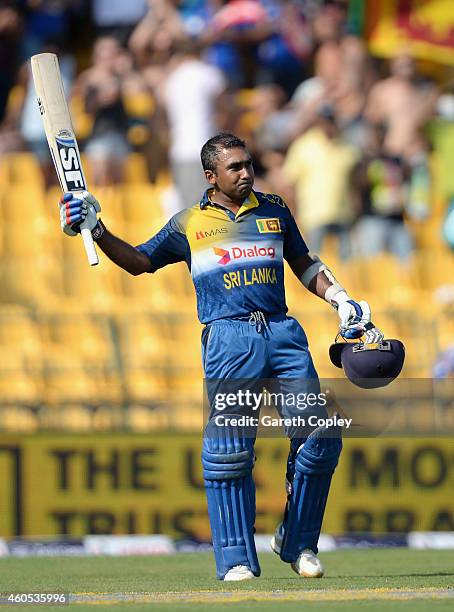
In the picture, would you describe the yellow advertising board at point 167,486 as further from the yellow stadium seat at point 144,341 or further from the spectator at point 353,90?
the spectator at point 353,90

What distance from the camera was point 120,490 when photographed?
10.7 metres

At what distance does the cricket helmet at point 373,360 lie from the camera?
7066 millimetres

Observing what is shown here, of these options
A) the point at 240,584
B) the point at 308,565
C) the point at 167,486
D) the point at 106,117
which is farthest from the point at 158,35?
the point at 240,584

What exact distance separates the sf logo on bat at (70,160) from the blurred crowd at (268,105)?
6.20 m

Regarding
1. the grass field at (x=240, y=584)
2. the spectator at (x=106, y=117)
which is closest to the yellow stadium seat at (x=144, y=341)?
the grass field at (x=240, y=584)

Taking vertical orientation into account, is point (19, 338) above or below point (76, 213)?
below

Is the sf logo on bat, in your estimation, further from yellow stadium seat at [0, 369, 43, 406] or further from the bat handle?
yellow stadium seat at [0, 369, 43, 406]

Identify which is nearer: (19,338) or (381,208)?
(19,338)

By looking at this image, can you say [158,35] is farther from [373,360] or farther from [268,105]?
[373,360]

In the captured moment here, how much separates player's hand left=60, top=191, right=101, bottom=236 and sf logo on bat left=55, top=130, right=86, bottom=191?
0.19 metres

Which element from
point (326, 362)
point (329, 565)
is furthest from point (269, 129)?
point (329, 565)

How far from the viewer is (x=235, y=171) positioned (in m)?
7.10

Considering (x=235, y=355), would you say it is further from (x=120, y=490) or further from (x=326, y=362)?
(x=326, y=362)

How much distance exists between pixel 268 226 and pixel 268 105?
7.61 meters
